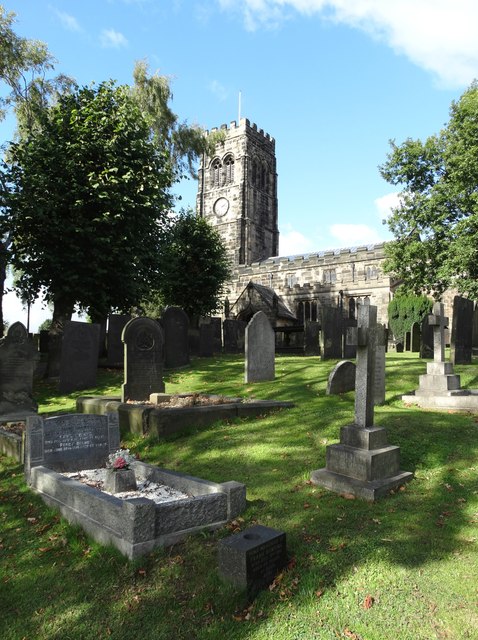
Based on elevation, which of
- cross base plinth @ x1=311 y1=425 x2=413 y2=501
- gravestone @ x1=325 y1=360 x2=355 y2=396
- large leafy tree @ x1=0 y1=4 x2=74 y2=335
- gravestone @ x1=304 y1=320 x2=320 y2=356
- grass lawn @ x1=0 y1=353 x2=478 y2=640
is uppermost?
large leafy tree @ x1=0 y1=4 x2=74 y2=335

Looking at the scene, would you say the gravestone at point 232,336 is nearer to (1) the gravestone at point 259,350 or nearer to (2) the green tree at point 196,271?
(2) the green tree at point 196,271

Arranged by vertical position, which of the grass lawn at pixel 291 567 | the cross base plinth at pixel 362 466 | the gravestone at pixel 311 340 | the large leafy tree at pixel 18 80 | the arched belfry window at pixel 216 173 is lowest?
the grass lawn at pixel 291 567

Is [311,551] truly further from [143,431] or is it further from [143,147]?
[143,147]

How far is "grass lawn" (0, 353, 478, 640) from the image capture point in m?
3.44

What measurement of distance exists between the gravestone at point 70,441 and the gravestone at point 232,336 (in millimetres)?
17155

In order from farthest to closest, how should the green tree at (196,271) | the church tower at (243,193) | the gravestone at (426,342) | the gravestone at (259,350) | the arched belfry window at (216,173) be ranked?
the arched belfry window at (216,173), the church tower at (243,193), the green tree at (196,271), the gravestone at (426,342), the gravestone at (259,350)

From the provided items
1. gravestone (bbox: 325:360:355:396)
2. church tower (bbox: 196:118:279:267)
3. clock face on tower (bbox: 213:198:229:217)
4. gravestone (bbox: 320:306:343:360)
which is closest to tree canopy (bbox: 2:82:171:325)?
gravestone (bbox: 320:306:343:360)

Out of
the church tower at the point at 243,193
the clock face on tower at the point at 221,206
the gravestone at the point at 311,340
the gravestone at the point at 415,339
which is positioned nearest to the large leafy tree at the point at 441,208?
the gravestone at the point at 415,339

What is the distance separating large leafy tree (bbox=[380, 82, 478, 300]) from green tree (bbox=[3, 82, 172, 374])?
1354 cm

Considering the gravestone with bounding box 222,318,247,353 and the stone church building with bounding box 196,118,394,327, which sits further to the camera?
the stone church building with bounding box 196,118,394,327

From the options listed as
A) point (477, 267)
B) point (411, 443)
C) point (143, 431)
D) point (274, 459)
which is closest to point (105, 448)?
point (143, 431)

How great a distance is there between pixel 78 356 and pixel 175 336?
12.5 feet

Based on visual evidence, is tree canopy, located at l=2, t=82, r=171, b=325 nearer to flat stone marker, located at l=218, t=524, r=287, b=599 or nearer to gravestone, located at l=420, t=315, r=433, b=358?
gravestone, located at l=420, t=315, r=433, b=358

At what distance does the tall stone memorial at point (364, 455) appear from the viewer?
5422mm
